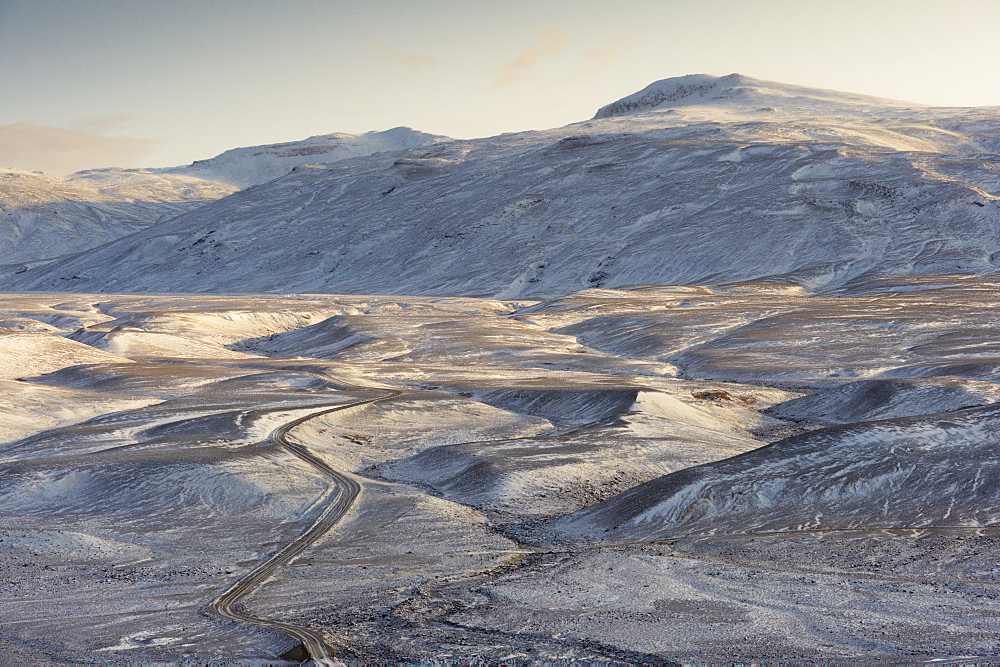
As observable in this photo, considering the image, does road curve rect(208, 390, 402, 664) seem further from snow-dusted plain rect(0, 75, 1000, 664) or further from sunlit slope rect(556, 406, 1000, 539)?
sunlit slope rect(556, 406, 1000, 539)

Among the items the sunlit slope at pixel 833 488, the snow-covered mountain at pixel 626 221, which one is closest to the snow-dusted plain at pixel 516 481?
the sunlit slope at pixel 833 488

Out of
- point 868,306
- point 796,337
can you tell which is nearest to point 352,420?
point 796,337

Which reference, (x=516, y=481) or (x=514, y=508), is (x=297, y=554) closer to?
(x=514, y=508)

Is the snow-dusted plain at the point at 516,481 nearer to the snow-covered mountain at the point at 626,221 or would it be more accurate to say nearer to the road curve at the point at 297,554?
Result: the road curve at the point at 297,554

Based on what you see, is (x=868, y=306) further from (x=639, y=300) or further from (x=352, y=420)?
(x=352, y=420)

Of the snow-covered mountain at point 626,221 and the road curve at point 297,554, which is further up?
the snow-covered mountain at point 626,221

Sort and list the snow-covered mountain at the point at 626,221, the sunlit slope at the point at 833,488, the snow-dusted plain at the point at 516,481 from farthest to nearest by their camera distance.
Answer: the snow-covered mountain at the point at 626,221, the sunlit slope at the point at 833,488, the snow-dusted plain at the point at 516,481

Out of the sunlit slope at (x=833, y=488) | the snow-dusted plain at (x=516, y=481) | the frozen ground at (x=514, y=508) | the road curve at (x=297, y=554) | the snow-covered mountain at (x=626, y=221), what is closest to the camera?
the road curve at (x=297, y=554)
